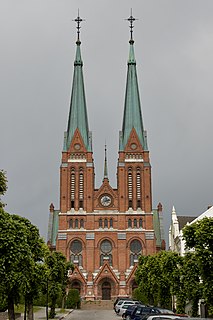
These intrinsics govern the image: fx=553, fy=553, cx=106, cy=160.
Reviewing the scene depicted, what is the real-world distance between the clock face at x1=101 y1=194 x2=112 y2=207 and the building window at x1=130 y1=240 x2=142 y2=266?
28.0 ft

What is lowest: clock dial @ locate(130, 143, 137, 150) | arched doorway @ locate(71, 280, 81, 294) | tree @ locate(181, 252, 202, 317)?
tree @ locate(181, 252, 202, 317)

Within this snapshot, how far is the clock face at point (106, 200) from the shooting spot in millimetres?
103250

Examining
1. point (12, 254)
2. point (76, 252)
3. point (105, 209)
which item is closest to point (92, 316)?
point (12, 254)

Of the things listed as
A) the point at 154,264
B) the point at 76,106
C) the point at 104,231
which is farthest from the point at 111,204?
the point at 154,264

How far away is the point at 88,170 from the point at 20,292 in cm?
6664

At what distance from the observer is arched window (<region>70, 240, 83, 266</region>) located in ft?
326

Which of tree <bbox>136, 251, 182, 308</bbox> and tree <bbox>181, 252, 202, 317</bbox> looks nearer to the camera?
tree <bbox>181, 252, 202, 317</bbox>

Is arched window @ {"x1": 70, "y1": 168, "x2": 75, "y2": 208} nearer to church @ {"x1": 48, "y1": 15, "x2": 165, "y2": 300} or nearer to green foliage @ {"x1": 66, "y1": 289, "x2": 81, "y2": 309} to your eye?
church @ {"x1": 48, "y1": 15, "x2": 165, "y2": 300}

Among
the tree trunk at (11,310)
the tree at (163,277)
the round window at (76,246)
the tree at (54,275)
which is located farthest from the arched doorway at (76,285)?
the tree trunk at (11,310)

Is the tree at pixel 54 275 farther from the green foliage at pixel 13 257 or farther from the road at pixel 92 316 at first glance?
the green foliage at pixel 13 257

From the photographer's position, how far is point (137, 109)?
105938mm

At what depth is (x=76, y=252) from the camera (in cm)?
10006

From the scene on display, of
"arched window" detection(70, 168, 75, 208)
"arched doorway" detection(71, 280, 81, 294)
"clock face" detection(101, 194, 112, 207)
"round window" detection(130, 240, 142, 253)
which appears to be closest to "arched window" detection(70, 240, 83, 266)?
"arched doorway" detection(71, 280, 81, 294)

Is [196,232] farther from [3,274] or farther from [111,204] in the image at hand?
[111,204]
